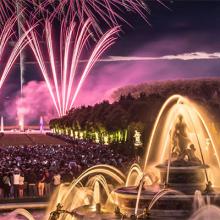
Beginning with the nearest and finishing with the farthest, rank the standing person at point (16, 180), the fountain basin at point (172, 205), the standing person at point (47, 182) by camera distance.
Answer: the fountain basin at point (172, 205) → the standing person at point (16, 180) → the standing person at point (47, 182)

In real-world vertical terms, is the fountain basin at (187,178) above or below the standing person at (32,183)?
above

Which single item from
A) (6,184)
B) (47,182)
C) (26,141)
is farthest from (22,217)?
(26,141)

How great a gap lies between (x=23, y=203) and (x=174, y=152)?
5862mm

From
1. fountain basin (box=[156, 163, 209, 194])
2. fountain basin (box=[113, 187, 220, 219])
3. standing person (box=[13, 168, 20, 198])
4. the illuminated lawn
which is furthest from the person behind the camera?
the illuminated lawn

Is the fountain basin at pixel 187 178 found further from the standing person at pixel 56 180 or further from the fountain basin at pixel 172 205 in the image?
the standing person at pixel 56 180

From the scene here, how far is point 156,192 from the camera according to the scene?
1305 cm

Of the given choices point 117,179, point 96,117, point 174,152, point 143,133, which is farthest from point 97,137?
point 174,152

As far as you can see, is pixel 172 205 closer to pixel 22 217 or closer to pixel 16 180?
pixel 22 217

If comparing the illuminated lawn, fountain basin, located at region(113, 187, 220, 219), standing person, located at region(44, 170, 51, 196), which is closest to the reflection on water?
standing person, located at region(44, 170, 51, 196)

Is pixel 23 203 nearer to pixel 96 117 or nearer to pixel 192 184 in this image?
pixel 192 184

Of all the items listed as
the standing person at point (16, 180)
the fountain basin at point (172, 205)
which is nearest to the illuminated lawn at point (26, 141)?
the standing person at point (16, 180)

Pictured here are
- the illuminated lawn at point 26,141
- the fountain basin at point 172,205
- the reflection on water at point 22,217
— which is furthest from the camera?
the illuminated lawn at point 26,141

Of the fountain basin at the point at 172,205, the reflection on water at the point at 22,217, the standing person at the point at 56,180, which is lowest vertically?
the reflection on water at the point at 22,217

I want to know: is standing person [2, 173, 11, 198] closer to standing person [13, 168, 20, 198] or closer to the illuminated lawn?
standing person [13, 168, 20, 198]
